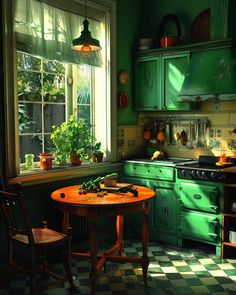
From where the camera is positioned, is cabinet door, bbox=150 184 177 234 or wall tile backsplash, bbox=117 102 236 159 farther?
wall tile backsplash, bbox=117 102 236 159

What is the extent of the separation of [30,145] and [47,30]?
4.04ft

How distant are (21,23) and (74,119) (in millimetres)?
1205

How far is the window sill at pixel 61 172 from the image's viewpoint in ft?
12.1

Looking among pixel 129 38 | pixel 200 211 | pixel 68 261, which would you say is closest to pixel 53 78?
pixel 129 38

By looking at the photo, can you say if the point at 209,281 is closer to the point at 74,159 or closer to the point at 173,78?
the point at 74,159

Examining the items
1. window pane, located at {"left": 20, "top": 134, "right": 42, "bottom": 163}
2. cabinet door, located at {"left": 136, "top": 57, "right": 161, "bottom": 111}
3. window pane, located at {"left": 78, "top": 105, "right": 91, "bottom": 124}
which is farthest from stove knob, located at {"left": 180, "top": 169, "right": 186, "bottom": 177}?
window pane, located at {"left": 20, "top": 134, "right": 42, "bottom": 163}

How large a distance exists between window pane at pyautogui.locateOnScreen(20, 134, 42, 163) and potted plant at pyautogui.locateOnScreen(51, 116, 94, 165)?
17cm

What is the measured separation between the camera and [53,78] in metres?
4.33

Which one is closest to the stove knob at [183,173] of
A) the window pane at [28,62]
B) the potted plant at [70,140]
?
the potted plant at [70,140]

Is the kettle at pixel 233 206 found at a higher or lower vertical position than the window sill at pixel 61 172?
lower

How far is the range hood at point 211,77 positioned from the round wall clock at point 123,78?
80cm

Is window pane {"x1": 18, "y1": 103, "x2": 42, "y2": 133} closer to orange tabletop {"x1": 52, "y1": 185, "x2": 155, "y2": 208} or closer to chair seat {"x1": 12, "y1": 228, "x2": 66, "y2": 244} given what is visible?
orange tabletop {"x1": 52, "y1": 185, "x2": 155, "y2": 208}

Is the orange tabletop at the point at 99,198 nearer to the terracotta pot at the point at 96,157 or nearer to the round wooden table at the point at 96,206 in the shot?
the round wooden table at the point at 96,206

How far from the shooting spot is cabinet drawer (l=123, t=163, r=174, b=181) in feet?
14.6
